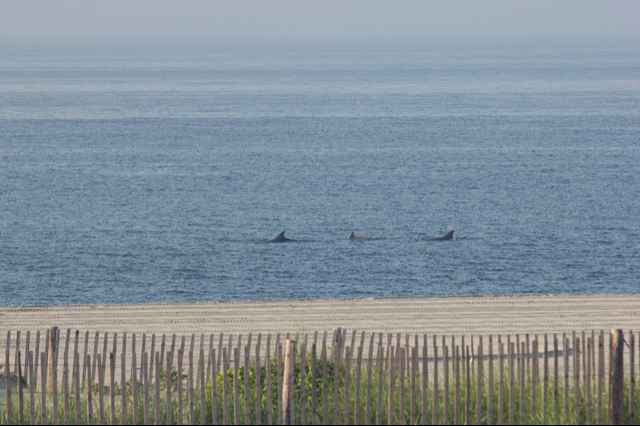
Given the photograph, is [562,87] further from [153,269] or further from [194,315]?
[194,315]

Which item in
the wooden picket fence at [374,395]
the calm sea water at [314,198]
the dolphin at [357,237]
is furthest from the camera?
the dolphin at [357,237]

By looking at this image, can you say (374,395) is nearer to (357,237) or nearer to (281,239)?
(281,239)

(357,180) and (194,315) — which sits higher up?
(194,315)

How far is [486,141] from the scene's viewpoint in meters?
90.1

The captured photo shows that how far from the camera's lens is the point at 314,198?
6612cm

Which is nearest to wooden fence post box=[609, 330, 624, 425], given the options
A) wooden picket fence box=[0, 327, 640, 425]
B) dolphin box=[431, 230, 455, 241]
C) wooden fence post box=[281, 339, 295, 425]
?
wooden picket fence box=[0, 327, 640, 425]

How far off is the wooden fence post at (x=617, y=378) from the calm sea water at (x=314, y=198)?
29249 millimetres

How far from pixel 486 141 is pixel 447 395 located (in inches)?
3103

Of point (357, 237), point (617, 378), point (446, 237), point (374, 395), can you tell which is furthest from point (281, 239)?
point (617, 378)

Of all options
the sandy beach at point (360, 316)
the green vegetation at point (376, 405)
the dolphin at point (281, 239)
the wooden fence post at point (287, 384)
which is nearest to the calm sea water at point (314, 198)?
the dolphin at point (281, 239)

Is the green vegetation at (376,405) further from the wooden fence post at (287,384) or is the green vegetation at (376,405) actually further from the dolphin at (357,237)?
the dolphin at (357,237)

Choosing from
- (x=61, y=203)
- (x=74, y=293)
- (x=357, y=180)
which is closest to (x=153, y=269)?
(x=74, y=293)

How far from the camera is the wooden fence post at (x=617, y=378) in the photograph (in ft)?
40.0

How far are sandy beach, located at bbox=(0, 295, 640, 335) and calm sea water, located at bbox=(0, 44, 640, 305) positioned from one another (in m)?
17.7
